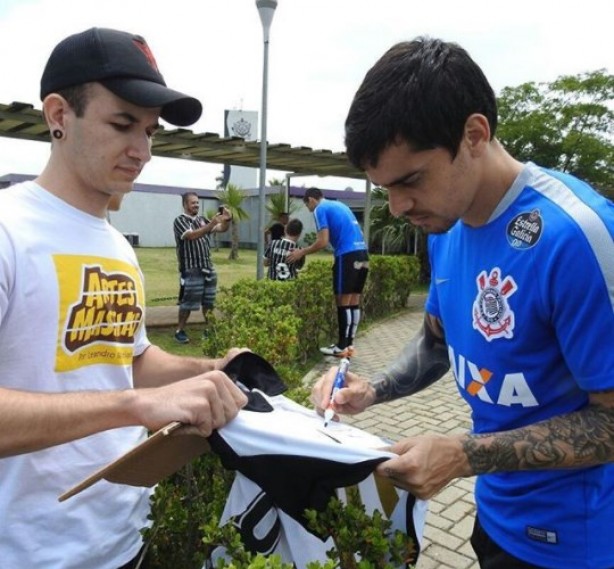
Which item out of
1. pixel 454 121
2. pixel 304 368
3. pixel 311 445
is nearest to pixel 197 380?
pixel 311 445

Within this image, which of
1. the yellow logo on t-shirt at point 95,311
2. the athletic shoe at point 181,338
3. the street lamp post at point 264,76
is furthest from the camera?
the athletic shoe at point 181,338

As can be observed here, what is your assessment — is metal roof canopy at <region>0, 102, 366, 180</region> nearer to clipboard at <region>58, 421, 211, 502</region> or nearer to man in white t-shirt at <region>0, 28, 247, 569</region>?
man in white t-shirt at <region>0, 28, 247, 569</region>

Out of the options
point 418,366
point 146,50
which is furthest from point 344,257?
point 146,50

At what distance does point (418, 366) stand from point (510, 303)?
2.41 ft

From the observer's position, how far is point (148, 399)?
1233mm

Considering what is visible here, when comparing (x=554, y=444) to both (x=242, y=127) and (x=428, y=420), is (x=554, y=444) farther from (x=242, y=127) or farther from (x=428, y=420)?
(x=242, y=127)

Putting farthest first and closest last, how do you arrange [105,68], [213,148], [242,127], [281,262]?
[242,127] < [213,148] < [281,262] < [105,68]

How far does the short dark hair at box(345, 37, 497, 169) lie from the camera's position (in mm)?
1379

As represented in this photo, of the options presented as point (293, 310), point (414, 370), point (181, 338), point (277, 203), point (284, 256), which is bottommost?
point (277, 203)

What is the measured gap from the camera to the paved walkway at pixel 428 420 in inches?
137

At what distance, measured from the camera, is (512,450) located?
4.59 feet

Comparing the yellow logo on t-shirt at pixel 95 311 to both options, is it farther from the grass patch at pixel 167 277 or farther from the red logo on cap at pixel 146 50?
the grass patch at pixel 167 277

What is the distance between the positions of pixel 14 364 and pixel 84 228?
461mm

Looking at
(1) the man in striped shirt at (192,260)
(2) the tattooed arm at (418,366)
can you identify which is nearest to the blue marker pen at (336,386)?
(2) the tattooed arm at (418,366)
